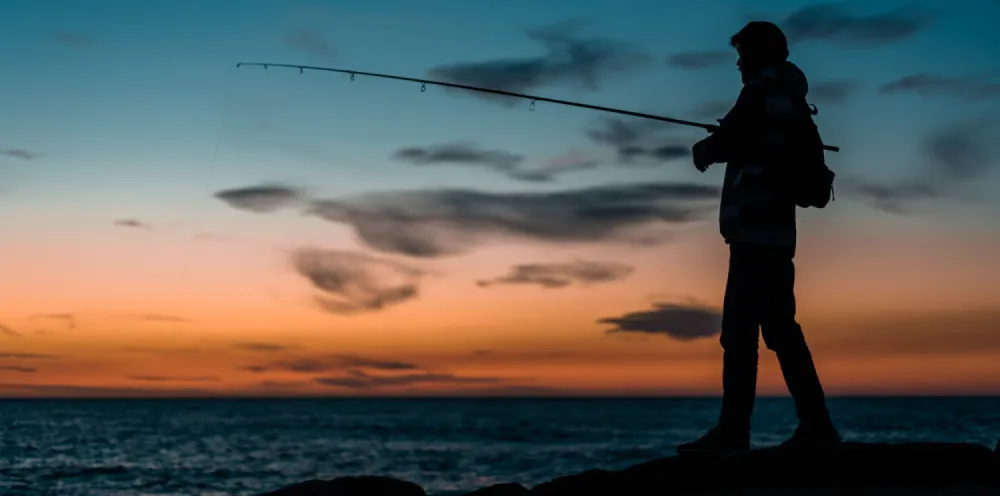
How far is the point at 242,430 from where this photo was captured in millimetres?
50406

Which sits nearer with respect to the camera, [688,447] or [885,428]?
[688,447]

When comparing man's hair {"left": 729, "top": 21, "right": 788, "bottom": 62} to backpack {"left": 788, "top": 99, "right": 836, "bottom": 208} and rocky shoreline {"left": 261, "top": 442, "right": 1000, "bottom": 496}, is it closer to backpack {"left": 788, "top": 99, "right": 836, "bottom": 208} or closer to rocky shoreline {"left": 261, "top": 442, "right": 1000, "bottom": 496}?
backpack {"left": 788, "top": 99, "right": 836, "bottom": 208}

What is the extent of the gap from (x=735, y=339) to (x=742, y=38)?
1541 mm

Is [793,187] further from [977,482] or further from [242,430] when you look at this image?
[242,430]

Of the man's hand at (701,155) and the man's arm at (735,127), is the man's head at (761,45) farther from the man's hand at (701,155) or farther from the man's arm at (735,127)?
the man's hand at (701,155)

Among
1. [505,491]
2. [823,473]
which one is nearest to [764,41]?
[823,473]

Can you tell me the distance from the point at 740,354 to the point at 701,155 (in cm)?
104

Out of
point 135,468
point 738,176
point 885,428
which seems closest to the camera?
point 738,176

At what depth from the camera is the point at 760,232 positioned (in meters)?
5.23

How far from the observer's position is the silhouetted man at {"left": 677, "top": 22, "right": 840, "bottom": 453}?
5.18 meters

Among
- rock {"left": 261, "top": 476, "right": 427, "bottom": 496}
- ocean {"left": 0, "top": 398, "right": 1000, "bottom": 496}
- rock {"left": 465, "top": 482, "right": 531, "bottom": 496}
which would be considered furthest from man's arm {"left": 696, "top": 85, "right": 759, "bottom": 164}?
ocean {"left": 0, "top": 398, "right": 1000, "bottom": 496}

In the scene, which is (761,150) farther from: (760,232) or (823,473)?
(823,473)

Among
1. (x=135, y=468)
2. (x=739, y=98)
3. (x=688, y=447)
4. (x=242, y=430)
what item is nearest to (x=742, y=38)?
(x=739, y=98)

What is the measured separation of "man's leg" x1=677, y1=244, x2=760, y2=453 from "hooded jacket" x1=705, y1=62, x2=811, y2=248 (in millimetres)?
163
